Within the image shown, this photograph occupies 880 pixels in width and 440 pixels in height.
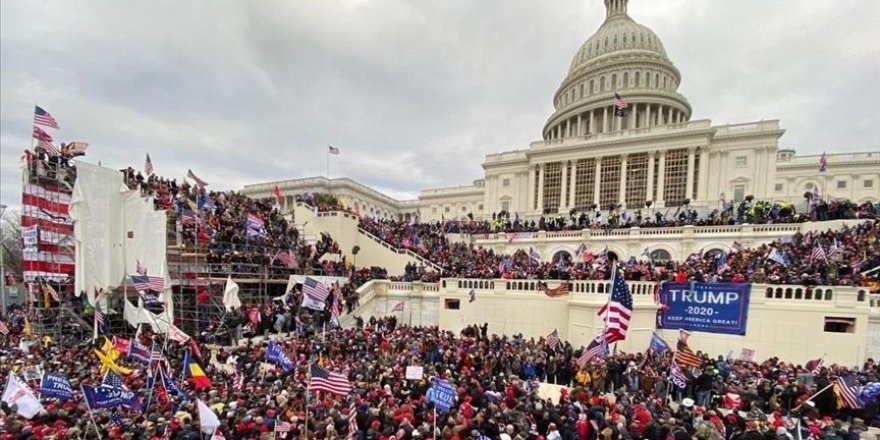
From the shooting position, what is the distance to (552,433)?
6.99m

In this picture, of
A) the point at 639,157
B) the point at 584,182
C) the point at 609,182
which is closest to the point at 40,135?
the point at 584,182

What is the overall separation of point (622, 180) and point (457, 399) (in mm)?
41655

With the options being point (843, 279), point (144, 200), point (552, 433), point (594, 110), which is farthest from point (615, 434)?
point (594, 110)

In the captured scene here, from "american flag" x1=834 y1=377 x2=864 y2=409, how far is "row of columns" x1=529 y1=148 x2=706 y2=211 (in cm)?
3693

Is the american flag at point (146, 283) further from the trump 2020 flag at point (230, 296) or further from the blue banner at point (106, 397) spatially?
the blue banner at point (106, 397)

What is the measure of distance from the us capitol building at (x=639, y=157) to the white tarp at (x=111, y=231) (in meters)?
38.3

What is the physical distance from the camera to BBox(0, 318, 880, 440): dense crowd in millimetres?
7254

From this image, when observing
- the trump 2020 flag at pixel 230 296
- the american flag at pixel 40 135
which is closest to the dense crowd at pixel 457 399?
the trump 2020 flag at pixel 230 296

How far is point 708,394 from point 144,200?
24.0 meters

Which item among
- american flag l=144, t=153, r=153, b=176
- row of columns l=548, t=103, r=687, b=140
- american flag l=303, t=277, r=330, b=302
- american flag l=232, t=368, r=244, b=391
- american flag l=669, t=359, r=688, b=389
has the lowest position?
american flag l=232, t=368, r=244, b=391

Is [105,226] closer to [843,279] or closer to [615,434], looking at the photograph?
[615,434]

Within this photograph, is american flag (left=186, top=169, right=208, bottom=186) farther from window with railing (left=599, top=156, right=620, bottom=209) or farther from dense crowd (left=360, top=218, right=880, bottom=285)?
window with railing (left=599, top=156, right=620, bottom=209)

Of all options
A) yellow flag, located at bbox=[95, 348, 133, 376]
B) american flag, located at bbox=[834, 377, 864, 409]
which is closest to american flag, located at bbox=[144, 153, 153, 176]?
yellow flag, located at bbox=[95, 348, 133, 376]

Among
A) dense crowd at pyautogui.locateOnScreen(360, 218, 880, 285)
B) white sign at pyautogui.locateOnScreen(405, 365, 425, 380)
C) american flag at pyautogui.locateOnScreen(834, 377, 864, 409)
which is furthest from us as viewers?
dense crowd at pyautogui.locateOnScreen(360, 218, 880, 285)
